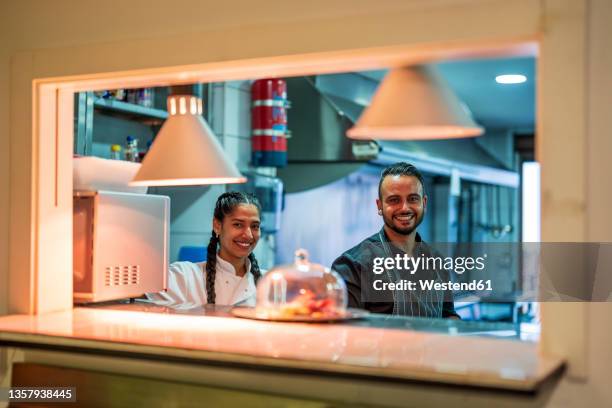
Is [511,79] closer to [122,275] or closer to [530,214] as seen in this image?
[530,214]

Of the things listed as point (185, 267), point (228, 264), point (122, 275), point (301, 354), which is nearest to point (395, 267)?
point (228, 264)

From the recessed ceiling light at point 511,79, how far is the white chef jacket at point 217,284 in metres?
2.85

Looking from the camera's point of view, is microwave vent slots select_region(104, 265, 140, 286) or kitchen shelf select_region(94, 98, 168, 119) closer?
microwave vent slots select_region(104, 265, 140, 286)

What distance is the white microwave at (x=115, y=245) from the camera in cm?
253

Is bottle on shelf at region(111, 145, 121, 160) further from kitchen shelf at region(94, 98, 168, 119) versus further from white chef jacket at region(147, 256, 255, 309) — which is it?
white chef jacket at region(147, 256, 255, 309)

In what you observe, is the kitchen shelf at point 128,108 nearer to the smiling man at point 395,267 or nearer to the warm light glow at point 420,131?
the smiling man at point 395,267

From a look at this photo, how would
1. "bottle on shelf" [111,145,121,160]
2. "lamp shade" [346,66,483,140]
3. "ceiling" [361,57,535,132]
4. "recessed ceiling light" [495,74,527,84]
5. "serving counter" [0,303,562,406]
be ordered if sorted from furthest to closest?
"recessed ceiling light" [495,74,527,84], "ceiling" [361,57,535,132], "bottle on shelf" [111,145,121,160], "lamp shade" [346,66,483,140], "serving counter" [0,303,562,406]


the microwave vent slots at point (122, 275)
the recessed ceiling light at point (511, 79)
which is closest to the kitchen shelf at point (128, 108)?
the microwave vent slots at point (122, 275)

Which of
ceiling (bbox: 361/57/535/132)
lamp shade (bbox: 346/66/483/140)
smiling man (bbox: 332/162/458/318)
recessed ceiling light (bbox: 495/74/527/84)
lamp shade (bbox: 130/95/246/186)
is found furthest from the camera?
recessed ceiling light (bbox: 495/74/527/84)

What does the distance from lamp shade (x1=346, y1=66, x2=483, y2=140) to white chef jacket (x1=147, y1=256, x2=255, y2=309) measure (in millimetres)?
1874

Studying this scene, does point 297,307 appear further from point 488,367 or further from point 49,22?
point 49,22

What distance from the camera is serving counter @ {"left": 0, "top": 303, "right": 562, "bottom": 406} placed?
5.20 ft

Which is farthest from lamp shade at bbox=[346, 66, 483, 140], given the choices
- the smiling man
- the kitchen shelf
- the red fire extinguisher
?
the red fire extinguisher

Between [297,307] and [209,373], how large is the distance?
13.2 inches
